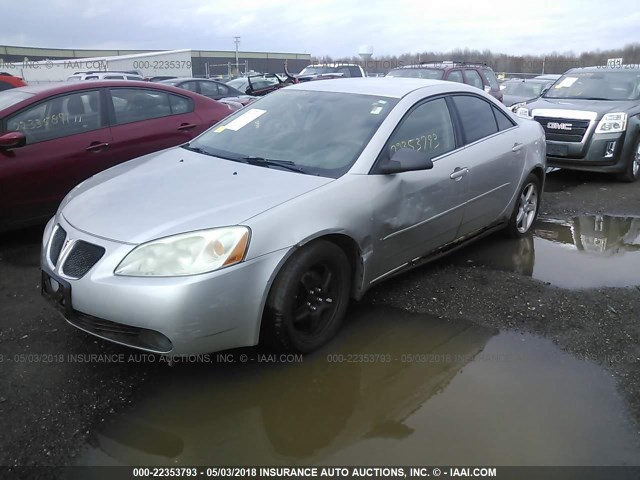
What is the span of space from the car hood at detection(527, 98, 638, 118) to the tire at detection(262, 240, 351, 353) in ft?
20.6

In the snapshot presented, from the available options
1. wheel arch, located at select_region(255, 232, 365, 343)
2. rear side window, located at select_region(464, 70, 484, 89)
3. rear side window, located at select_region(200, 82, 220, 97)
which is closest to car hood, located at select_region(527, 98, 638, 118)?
rear side window, located at select_region(464, 70, 484, 89)

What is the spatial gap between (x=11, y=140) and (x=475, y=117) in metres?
4.00

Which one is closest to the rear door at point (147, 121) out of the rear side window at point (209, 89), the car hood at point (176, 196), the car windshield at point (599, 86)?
the car hood at point (176, 196)

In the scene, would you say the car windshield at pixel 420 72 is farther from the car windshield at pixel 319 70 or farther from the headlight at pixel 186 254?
the headlight at pixel 186 254

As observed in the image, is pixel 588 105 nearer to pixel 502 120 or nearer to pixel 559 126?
pixel 559 126

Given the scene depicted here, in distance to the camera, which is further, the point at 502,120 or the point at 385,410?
the point at 502,120

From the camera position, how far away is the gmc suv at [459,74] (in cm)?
1182

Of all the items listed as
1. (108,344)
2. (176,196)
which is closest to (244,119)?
(176,196)

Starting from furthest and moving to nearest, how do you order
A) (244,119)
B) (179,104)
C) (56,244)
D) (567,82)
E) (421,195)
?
1. (567,82)
2. (179,104)
3. (244,119)
4. (421,195)
5. (56,244)

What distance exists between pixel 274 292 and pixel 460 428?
1.16m

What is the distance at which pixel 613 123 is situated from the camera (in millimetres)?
7656

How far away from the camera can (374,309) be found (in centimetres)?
382

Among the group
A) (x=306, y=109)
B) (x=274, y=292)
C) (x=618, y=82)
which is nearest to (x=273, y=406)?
(x=274, y=292)

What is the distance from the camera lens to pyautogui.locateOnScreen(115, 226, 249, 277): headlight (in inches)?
104
